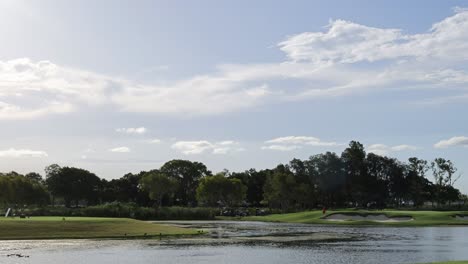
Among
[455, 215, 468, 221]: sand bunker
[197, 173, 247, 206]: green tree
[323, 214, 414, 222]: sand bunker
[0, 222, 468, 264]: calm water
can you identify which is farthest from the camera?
[197, 173, 247, 206]: green tree

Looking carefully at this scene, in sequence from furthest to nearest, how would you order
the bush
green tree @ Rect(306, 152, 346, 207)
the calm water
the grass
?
green tree @ Rect(306, 152, 346, 207), the bush, the grass, the calm water

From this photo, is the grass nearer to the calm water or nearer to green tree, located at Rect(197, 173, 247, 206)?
the calm water

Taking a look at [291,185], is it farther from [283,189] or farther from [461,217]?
[461,217]

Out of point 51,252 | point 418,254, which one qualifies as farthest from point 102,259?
point 418,254

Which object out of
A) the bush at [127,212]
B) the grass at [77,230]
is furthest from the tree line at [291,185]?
the grass at [77,230]

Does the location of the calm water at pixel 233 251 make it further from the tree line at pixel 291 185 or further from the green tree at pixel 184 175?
the green tree at pixel 184 175

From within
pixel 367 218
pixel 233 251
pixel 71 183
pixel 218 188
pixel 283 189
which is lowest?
pixel 233 251

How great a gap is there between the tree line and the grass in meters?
83.1

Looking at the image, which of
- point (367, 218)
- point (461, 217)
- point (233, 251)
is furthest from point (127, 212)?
point (233, 251)

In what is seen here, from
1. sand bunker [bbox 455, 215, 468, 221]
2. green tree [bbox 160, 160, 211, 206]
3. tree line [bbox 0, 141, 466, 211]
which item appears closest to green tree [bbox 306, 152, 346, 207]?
tree line [bbox 0, 141, 466, 211]

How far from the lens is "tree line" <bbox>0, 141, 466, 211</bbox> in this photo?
147 metres

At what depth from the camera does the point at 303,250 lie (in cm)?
4256

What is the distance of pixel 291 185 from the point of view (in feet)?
471

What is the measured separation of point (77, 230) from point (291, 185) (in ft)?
301
